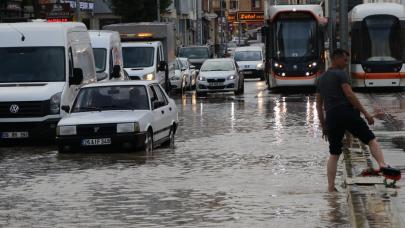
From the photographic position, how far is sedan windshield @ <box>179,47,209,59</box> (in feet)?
209

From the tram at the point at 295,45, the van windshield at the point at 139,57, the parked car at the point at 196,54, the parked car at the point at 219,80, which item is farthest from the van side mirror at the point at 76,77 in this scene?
the parked car at the point at 196,54

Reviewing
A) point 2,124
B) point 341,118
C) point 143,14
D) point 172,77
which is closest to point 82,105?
point 2,124

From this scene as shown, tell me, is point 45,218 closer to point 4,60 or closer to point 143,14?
point 4,60

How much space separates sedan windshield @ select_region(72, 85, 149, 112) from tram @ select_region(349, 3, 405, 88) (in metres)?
22.9

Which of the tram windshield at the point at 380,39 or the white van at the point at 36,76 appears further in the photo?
the tram windshield at the point at 380,39

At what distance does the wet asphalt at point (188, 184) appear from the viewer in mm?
12766

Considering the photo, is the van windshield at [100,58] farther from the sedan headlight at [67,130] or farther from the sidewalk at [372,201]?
the sidewalk at [372,201]

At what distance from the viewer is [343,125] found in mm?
14406

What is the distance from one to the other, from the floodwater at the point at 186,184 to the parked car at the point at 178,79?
814 inches

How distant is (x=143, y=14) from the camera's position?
71000mm

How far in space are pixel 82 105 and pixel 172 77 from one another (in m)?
24.8

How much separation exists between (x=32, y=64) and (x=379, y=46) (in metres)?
22.4

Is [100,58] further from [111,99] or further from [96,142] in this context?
[96,142]

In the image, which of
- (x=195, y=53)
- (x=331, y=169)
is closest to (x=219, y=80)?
(x=195, y=53)
